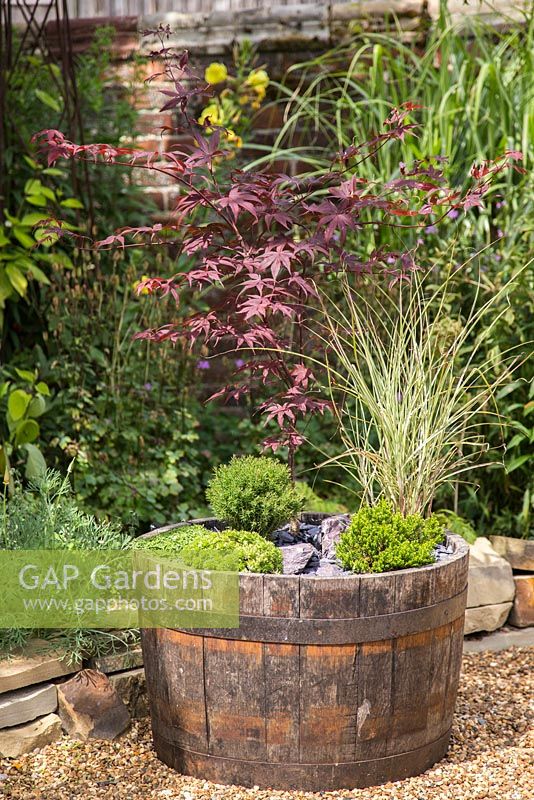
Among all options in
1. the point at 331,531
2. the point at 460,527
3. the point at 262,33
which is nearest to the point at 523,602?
the point at 460,527

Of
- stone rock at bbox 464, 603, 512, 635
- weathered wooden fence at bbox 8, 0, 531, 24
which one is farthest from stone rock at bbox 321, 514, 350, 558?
weathered wooden fence at bbox 8, 0, 531, 24

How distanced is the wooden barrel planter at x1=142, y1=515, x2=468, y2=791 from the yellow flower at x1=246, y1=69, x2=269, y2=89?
2.90 metres

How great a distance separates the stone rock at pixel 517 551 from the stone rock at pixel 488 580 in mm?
105

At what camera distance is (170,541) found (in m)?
2.93

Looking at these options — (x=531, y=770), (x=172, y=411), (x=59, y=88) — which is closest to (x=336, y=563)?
(x=531, y=770)

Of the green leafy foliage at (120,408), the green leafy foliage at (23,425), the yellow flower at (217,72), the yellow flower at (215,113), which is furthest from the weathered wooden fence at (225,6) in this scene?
the green leafy foliage at (23,425)

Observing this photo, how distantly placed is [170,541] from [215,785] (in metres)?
0.69

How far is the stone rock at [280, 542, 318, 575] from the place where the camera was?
2.82m

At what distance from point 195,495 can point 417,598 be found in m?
1.81

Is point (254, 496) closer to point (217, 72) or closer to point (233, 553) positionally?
point (233, 553)

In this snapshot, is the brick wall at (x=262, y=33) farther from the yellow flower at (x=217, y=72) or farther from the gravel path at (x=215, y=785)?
the gravel path at (x=215, y=785)

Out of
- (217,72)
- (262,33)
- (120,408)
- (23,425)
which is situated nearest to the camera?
(23,425)

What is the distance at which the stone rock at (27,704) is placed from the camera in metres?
2.83

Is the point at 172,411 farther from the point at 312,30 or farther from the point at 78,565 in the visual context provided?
the point at 312,30
